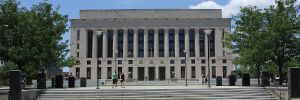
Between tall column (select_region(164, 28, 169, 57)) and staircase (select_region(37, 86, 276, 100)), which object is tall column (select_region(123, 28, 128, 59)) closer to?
tall column (select_region(164, 28, 169, 57))

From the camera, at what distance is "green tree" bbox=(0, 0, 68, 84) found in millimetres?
37809

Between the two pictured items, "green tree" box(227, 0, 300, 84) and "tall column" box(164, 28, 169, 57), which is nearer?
"green tree" box(227, 0, 300, 84)

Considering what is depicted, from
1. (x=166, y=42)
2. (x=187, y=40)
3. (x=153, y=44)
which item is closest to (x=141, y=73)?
(x=153, y=44)

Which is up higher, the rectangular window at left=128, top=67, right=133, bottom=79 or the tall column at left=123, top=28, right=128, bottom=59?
the tall column at left=123, top=28, right=128, bottom=59

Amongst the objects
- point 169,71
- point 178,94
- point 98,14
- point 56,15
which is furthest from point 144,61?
point 178,94

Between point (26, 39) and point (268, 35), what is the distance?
1891cm

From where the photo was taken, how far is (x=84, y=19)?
12369 centimetres

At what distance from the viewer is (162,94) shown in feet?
105

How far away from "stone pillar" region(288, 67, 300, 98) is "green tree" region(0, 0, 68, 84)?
19273 mm

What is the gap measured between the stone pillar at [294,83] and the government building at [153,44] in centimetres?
9137

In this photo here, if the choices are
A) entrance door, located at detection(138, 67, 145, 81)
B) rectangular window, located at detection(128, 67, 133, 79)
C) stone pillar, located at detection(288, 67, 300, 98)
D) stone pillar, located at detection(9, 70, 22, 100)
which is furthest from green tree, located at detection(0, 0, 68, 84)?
entrance door, located at detection(138, 67, 145, 81)

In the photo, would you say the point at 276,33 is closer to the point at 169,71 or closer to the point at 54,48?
the point at 54,48

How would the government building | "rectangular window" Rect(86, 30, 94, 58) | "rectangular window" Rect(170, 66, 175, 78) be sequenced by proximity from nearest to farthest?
1. "rectangular window" Rect(170, 66, 175, 78)
2. the government building
3. "rectangular window" Rect(86, 30, 94, 58)

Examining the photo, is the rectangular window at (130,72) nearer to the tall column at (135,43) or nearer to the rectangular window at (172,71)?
the tall column at (135,43)
